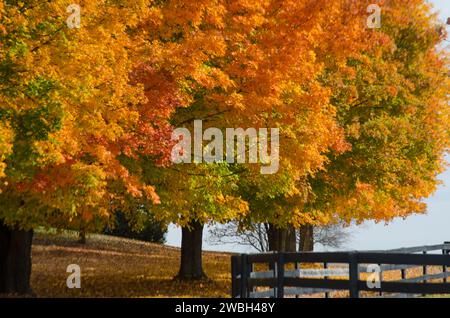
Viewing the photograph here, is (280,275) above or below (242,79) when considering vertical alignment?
below

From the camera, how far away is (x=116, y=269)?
41625 millimetres

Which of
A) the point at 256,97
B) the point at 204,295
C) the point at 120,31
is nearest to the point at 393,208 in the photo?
the point at 204,295

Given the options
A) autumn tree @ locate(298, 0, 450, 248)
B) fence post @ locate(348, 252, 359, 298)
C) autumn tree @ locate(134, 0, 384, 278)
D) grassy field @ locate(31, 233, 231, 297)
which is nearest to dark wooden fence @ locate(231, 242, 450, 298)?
fence post @ locate(348, 252, 359, 298)

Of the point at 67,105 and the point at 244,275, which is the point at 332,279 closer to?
the point at 244,275

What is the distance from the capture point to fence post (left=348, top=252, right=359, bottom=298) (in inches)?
670

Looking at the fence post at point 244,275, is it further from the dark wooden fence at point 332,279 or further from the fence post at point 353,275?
the fence post at point 353,275

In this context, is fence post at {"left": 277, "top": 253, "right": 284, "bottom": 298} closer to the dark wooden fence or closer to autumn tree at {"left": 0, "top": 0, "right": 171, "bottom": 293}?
the dark wooden fence

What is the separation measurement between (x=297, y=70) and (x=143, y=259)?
24.8 metres

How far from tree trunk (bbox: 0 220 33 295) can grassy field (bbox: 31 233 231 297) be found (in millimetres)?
1848

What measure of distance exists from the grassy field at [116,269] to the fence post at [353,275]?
44.0 feet

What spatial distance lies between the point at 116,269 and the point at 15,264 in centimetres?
1431

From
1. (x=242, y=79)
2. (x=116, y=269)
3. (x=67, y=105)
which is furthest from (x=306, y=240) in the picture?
(x=67, y=105)
